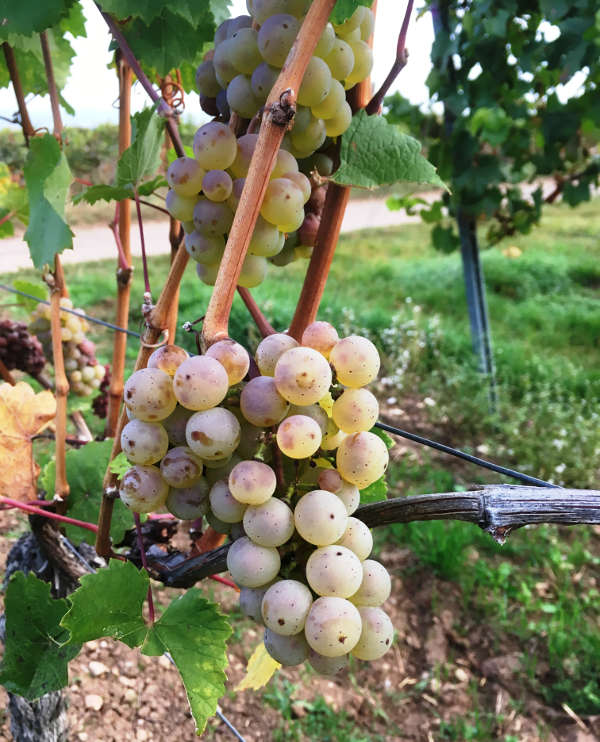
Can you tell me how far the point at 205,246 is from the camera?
0.49 m

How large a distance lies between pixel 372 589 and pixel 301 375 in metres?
0.17

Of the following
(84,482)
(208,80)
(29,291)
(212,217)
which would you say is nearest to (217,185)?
(212,217)

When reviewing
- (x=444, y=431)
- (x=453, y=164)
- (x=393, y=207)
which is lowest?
(x=444, y=431)

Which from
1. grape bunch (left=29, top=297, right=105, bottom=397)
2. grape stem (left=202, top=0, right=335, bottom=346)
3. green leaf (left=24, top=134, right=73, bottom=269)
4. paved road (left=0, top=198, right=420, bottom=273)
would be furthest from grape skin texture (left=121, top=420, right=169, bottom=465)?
paved road (left=0, top=198, right=420, bottom=273)

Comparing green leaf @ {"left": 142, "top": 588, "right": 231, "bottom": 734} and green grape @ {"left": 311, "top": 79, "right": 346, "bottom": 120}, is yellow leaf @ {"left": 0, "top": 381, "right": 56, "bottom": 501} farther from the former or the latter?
green grape @ {"left": 311, "top": 79, "right": 346, "bottom": 120}

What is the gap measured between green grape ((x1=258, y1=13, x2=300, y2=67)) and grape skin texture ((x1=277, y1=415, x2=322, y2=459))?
0.83 ft

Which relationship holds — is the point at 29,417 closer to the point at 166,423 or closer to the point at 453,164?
the point at 166,423

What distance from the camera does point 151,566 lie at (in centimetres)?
69

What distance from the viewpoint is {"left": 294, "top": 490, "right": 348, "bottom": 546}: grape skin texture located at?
0.41 meters

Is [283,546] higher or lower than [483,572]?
higher

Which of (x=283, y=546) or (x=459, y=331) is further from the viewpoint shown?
(x=459, y=331)

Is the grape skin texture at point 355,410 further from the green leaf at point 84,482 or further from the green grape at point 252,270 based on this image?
the green leaf at point 84,482

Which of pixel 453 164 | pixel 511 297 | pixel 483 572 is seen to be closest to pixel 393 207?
pixel 453 164

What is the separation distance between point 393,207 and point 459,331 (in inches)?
31.7
